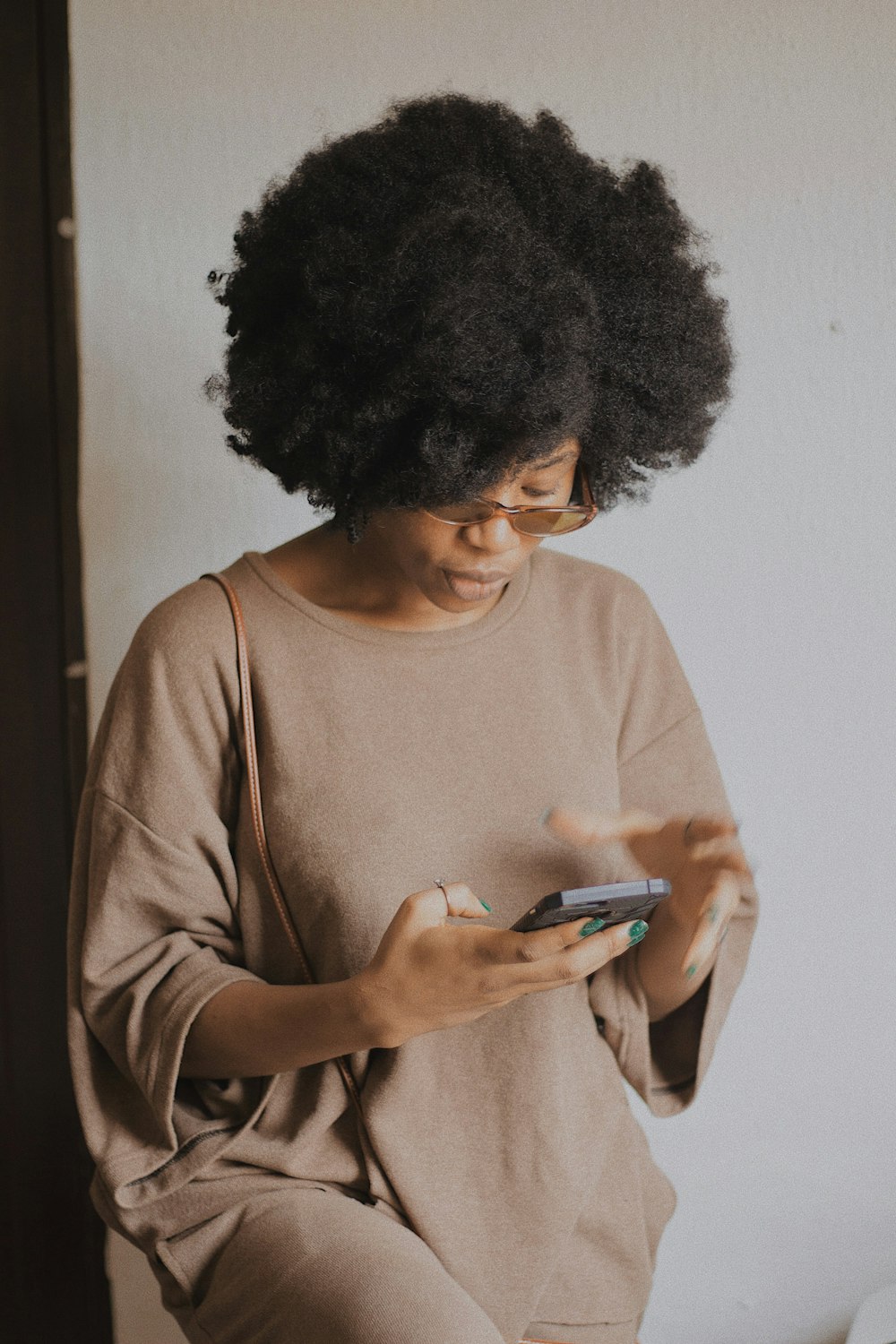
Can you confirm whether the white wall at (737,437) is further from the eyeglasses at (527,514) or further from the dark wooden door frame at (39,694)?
the eyeglasses at (527,514)

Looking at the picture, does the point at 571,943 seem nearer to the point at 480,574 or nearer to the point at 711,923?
the point at 711,923

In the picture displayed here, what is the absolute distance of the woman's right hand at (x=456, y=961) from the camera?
0.93m

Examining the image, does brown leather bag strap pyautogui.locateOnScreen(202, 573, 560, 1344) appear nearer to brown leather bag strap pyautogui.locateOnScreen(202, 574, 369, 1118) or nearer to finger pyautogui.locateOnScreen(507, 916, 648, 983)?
brown leather bag strap pyautogui.locateOnScreen(202, 574, 369, 1118)

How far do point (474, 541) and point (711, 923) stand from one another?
39 cm

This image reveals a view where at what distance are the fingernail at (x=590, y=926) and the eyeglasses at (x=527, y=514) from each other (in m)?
0.32

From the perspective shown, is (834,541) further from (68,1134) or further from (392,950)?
(68,1134)

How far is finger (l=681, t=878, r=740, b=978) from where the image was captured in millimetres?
1037

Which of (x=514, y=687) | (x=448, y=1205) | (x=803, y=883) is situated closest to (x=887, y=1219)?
(x=803, y=883)

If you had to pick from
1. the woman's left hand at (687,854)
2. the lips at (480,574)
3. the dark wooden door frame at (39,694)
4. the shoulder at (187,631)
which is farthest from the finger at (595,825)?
the dark wooden door frame at (39,694)

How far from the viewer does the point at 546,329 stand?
0.96 m

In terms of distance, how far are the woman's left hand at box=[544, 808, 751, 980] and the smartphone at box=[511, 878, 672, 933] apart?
0.45ft

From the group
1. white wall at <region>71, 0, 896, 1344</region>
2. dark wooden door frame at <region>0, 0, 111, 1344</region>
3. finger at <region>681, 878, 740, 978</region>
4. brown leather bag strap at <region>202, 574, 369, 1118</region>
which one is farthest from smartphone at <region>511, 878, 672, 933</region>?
dark wooden door frame at <region>0, 0, 111, 1344</region>

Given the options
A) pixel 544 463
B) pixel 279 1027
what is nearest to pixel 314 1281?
pixel 279 1027

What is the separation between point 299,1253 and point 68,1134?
0.87 meters
